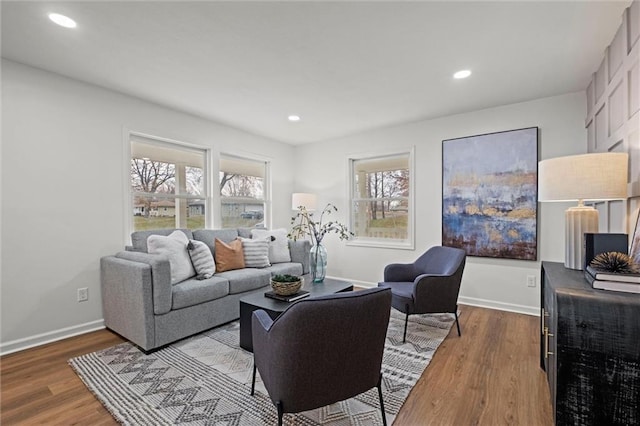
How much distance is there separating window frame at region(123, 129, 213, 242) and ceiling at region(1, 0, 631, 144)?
1.45 feet

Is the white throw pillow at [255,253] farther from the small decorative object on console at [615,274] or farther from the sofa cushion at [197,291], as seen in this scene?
the small decorative object on console at [615,274]

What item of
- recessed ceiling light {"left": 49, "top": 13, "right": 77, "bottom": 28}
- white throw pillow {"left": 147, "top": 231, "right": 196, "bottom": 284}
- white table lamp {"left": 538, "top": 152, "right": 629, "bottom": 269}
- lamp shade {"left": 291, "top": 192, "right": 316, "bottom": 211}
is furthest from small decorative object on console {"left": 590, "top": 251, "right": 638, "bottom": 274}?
lamp shade {"left": 291, "top": 192, "right": 316, "bottom": 211}

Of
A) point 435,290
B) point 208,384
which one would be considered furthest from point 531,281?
point 208,384

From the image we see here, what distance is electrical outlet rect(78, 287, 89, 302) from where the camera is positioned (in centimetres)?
Answer: 281

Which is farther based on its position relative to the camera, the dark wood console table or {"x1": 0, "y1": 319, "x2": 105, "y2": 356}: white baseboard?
{"x1": 0, "y1": 319, "x2": 105, "y2": 356}: white baseboard

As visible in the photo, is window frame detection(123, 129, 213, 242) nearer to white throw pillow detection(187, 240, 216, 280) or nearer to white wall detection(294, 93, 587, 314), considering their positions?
white throw pillow detection(187, 240, 216, 280)

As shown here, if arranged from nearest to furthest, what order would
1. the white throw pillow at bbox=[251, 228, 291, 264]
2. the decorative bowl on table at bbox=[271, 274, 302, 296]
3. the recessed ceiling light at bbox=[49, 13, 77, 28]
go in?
the recessed ceiling light at bbox=[49, 13, 77, 28] < the decorative bowl on table at bbox=[271, 274, 302, 296] < the white throw pillow at bbox=[251, 228, 291, 264]

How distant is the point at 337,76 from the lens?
2.74 metres

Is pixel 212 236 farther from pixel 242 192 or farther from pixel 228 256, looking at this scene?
pixel 242 192

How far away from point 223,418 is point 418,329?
6.51 ft

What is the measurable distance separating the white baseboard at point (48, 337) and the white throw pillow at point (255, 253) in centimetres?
155

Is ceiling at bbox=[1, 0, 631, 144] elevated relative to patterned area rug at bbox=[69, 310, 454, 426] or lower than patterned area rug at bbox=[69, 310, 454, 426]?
elevated

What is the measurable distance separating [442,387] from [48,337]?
3.32 metres

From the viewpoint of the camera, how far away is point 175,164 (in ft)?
12.3
